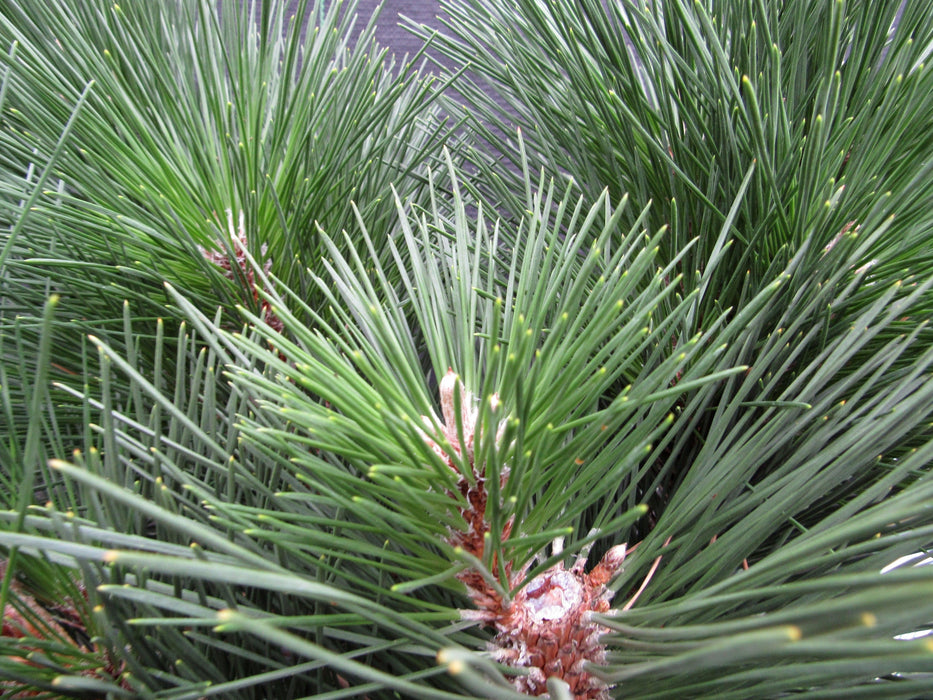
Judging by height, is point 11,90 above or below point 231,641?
above

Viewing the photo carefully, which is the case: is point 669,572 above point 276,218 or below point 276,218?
below

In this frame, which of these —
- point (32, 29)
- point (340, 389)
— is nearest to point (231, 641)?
point (340, 389)

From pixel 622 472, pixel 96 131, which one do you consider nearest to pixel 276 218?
pixel 96 131

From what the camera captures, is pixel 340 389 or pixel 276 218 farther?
pixel 276 218

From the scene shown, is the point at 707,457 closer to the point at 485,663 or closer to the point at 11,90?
the point at 485,663

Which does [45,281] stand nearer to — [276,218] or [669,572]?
[276,218]

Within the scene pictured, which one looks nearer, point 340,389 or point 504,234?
point 340,389
